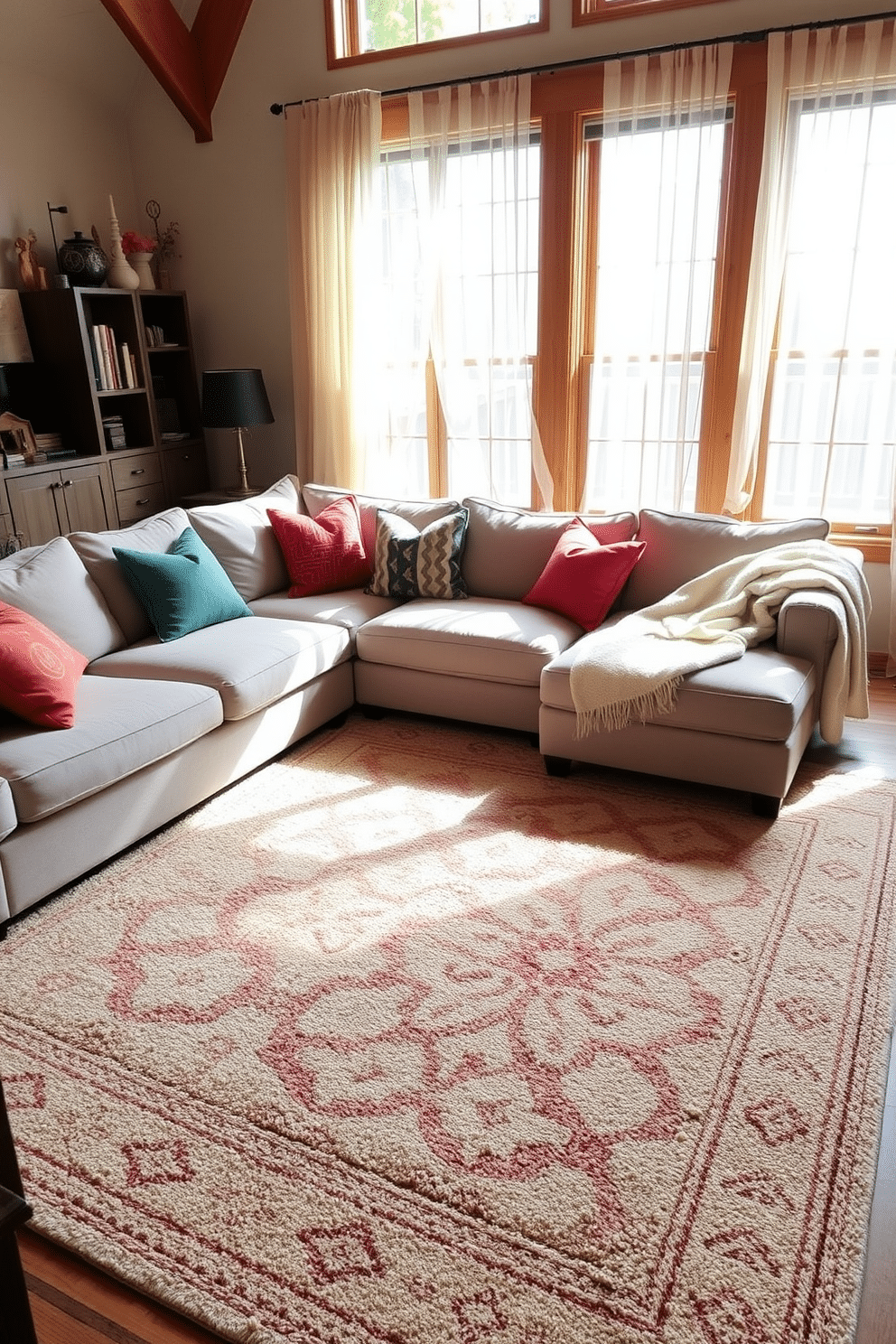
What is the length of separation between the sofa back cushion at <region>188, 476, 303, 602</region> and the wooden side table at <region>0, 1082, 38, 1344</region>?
9.52 feet

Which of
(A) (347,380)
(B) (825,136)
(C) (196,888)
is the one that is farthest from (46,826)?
(B) (825,136)

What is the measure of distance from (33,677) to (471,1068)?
5.36 ft

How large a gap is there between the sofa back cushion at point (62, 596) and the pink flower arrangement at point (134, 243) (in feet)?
8.18

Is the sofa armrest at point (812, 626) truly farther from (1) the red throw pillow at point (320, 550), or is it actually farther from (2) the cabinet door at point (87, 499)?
(2) the cabinet door at point (87, 499)

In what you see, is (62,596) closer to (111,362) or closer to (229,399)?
(229,399)

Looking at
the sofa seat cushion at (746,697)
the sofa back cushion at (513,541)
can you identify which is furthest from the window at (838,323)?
the sofa seat cushion at (746,697)

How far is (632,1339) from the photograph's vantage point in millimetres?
1443

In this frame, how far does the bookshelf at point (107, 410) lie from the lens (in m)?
4.65

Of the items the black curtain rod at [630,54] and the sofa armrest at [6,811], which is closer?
the sofa armrest at [6,811]

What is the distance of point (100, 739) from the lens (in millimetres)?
2643

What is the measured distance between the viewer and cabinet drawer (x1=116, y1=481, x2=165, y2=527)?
5086 millimetres

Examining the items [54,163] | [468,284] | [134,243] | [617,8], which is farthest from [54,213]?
[617,8]

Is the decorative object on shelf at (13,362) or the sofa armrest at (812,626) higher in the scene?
the decorative object on shelf at (13,362)

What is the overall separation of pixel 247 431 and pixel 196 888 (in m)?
3.57
